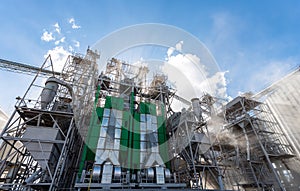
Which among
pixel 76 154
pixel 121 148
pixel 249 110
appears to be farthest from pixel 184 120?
pixel 76 154

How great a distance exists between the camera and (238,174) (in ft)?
67.7

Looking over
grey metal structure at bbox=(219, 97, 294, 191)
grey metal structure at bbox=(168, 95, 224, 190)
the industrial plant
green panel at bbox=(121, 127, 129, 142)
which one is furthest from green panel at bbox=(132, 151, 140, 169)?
grey metal structure at bbox=(219, 97, 294, 191)

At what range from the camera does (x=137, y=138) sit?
1638cm

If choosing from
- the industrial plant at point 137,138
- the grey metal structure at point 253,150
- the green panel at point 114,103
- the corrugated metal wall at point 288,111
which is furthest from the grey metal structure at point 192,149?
the corrugated metal wall at point 288,111

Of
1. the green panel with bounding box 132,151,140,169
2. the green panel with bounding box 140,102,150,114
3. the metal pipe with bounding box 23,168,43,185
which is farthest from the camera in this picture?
the green panel with bounding box 140,102,150,114

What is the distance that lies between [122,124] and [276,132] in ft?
72.5

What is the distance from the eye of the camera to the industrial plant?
42.5 ft

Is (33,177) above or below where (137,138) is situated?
below

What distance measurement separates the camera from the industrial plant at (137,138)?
A: 1296 cm

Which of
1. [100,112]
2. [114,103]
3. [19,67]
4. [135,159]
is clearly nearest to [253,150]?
[135,159]

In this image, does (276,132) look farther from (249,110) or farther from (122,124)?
(122,124)

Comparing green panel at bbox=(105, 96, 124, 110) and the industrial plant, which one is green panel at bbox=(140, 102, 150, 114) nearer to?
the industrial plant

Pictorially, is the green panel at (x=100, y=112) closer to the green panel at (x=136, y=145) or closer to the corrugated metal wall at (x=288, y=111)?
the green panel at (x=136, y=145)

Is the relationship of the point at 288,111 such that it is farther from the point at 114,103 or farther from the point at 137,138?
the point at 114,103
